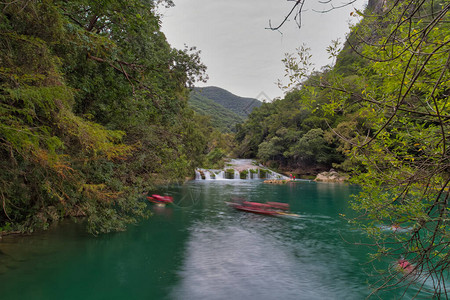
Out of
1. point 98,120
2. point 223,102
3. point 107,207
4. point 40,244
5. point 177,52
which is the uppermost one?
point 223,102

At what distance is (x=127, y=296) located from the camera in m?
7.07

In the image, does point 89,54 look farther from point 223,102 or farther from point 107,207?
point 223,102

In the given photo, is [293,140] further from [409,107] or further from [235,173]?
[409,107]

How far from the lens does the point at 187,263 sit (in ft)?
30.7

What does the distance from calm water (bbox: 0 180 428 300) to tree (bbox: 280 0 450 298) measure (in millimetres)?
4432

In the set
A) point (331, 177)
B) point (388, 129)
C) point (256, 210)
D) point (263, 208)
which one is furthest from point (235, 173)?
point (388, 129)

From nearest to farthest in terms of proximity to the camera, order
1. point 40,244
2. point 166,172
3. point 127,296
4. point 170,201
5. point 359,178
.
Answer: point 359,178 → point 127,296 → point 40,244 → point 166,172 → point 170,201

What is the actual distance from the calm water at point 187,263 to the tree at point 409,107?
14.5 feet

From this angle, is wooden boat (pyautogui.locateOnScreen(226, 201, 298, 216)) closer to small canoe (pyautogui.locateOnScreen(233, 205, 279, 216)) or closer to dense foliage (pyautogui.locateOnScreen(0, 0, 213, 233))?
small canoe (pyautogui.locateOnScreen(233, 205, 279, 216))

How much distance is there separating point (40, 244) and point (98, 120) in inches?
179

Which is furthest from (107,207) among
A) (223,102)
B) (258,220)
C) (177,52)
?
(223,102)

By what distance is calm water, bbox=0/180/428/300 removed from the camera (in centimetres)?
734

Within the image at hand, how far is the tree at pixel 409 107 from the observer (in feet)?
6.98

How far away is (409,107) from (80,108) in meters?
9.22
